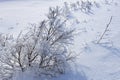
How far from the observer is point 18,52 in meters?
7.02

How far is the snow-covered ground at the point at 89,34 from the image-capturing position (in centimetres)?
748

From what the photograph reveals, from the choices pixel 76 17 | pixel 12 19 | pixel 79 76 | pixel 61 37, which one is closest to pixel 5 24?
pixel 12 19

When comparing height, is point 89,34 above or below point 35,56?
below

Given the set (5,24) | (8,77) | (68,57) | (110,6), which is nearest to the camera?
(8,77)

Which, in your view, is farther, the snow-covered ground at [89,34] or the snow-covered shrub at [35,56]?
the snow-covered ground at [89,34]

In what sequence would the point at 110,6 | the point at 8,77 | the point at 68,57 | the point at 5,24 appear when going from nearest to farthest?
the point at 8,77, the point at 68,57, the point at 5,24, the point at 110,6

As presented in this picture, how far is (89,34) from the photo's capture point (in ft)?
31.4

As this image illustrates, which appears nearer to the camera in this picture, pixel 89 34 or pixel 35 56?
pixel 35 56

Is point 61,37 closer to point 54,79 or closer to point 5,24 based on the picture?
point 54,79

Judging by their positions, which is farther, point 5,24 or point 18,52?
point 5,24

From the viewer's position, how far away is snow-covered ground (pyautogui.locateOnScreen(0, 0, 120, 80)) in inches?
295

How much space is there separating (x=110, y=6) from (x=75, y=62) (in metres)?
5.78

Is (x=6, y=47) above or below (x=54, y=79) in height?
above

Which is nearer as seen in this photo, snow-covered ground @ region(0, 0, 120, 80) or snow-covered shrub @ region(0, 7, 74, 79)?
snow-covered shrub @ region(0, 7, 74, 79)
